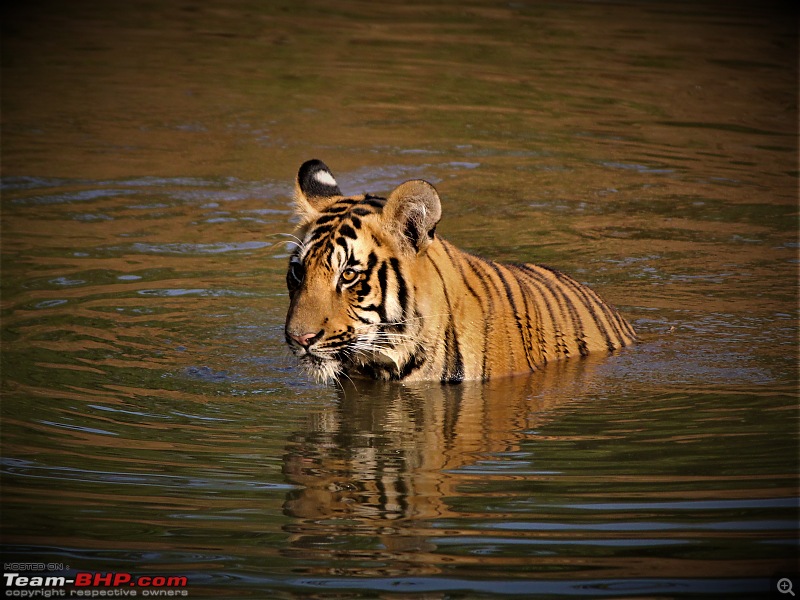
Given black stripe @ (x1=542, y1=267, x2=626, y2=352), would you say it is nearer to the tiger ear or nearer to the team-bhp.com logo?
the tiger ear

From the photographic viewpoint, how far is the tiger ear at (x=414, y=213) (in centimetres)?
482

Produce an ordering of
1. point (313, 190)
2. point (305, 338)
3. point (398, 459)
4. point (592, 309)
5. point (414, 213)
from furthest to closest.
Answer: point (592, 309) < point (313, 190) < point (414, 213) < point (305, 338) < point (398, 459)

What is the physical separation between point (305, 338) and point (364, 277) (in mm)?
397

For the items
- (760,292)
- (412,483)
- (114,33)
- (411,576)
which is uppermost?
(114,33)

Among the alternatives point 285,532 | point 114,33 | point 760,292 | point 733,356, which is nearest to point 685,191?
point 760,292

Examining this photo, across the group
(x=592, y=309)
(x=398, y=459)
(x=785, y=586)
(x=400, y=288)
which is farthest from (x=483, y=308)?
(x=785, y=586)

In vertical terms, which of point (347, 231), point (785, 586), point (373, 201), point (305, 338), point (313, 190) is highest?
point (313, 190)

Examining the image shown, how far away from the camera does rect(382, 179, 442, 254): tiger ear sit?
190 inches

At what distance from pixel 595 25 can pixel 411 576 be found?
13735 millimetres

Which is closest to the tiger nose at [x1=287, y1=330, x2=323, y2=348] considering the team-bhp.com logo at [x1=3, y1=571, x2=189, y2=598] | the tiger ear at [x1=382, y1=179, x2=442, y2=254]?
the tiger ear at [x1=382, y1=179, x2=442, y2=254]

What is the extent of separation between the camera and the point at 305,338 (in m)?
4.71

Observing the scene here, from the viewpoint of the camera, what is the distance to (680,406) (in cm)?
515

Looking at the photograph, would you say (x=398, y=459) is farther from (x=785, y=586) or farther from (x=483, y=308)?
(x=785, y=586)

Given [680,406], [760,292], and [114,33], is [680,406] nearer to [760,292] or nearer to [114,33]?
[760,292]
